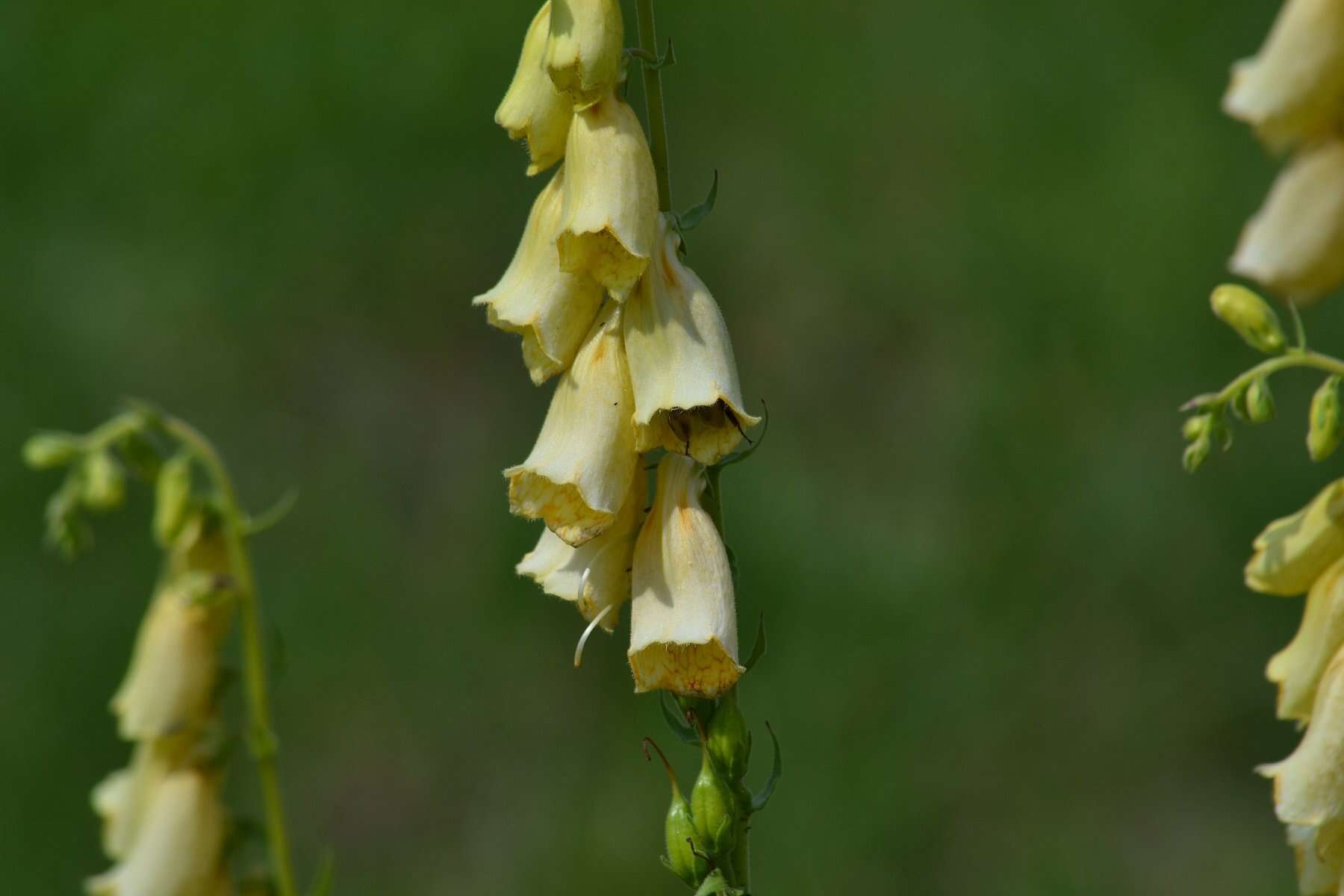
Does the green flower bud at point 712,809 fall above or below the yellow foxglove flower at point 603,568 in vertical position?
below

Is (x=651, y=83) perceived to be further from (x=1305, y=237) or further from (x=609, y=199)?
(x=1305, y=237)

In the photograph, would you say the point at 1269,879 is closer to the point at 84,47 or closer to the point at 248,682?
the point at 248,682

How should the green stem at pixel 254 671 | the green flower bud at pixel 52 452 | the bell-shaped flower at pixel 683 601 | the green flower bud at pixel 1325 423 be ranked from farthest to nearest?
the green flower bud at pixel 52 452 → the green stem at pixel 254 671 → the bell-shaped flower at pixel 683 601 → the green flower bud at pixel 1325 423

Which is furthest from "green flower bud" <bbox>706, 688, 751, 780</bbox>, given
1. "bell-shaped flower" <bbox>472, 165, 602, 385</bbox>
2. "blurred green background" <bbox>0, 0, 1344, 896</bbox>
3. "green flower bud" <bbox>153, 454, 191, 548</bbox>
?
"blurred green background" <bbox>0, 0, 1344, 896</bbox>

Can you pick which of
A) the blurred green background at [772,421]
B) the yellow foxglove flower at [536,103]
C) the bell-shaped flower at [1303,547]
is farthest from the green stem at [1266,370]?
the blurred green background at [772,421]

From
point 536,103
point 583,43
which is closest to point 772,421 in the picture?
point 536,103

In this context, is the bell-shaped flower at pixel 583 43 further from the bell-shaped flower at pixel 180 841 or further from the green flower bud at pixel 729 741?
the bell-shaped flower at pixel 180 841
